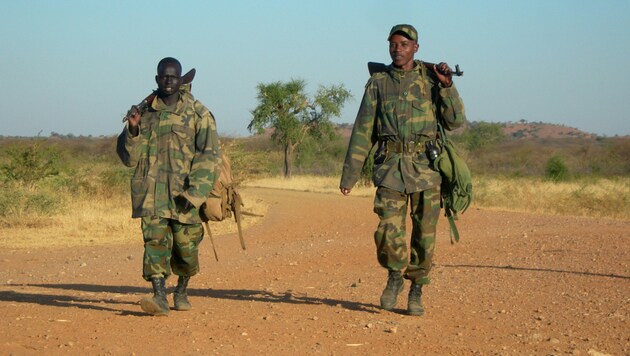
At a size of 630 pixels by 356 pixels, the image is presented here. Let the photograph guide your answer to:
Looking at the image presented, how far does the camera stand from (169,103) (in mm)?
7309

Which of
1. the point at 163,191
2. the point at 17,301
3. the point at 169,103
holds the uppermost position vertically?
the point at 169,103

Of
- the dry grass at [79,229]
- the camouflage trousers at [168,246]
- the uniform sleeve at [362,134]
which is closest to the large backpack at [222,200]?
the camouflage trousers at [168,246]

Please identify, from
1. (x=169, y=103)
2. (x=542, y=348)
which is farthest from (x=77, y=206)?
(x=542, y=348)

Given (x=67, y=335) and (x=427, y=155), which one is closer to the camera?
(x=67, y=335)

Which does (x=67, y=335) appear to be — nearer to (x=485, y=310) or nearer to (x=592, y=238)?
(x=485, y=310)

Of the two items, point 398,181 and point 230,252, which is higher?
point 398,181

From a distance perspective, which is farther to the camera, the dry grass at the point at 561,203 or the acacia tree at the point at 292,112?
the acacia tree at the point at 292,112

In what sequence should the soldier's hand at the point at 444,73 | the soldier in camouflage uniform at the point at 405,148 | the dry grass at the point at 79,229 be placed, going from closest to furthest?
the soldier's hand at the point at 444,73 < the soldier in camouflage uniform at the point at 405,148 < the dry grass at the point at 79,229

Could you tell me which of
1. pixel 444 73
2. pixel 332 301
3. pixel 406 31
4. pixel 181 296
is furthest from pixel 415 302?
pixel 406 31

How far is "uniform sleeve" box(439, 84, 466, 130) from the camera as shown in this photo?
703 centimetres

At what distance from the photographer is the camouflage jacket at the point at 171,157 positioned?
7.19 meters

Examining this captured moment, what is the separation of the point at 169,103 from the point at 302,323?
190 centimetres

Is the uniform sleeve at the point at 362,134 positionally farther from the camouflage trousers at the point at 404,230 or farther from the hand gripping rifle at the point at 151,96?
the hand gripping rifle at the point at 151,96

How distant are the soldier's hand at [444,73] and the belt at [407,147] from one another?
1.55 ft
